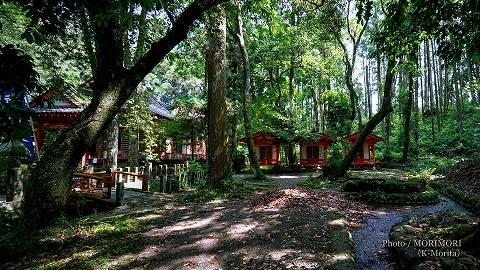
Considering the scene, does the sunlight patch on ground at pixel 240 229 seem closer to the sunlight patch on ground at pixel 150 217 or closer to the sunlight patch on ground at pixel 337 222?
the sunlight patch on ground at pixel 337 222

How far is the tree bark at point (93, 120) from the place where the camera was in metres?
5.39

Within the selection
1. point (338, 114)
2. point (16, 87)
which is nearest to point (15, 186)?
point (16, 87)

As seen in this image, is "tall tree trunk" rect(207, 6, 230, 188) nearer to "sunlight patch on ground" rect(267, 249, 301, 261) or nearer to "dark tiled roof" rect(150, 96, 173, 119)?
"sunlight patch on ground" rect(267, 249, 301, 261)

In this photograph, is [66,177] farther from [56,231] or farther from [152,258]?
[152,258]

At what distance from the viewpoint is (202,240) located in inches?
242

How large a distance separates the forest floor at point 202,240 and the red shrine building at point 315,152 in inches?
743

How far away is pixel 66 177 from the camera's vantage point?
5.47m

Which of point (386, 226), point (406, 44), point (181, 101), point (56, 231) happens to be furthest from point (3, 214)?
point (181, 101)

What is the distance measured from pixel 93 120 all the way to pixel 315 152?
80.2ft

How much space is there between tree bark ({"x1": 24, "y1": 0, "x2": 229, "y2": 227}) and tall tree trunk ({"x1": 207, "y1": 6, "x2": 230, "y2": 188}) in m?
6.58

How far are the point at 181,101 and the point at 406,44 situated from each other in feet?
52.8

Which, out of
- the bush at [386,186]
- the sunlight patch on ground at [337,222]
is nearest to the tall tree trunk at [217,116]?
the bush at [386,186]

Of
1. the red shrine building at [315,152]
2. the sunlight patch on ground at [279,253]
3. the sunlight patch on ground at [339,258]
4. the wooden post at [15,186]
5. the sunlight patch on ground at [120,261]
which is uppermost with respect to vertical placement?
the red shrine building at [315,152]

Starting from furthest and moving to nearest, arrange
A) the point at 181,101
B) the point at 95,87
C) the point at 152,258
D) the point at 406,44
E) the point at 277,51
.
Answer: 1. the point at 277,51
2. the point at 181,101
3. the point at 406,44
4. the point at 95,87
5. the point at 152,258
